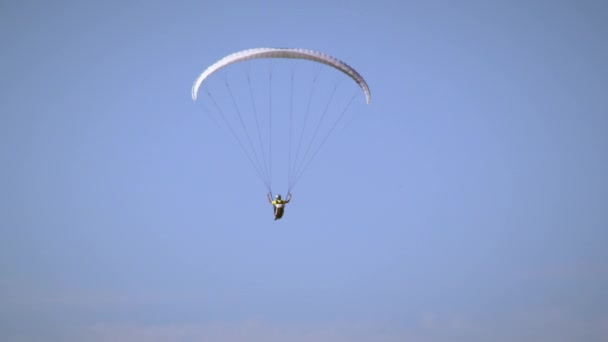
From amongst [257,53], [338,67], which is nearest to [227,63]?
[257,53]

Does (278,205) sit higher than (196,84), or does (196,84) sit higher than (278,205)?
(196,84)

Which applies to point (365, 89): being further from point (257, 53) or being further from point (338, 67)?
point (257, 53)

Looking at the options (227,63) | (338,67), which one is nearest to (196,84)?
(227,63)

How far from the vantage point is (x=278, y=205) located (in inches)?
1986

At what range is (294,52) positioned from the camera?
49250mm

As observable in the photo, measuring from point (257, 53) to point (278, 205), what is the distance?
7225mm

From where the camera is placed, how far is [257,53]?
162 ft

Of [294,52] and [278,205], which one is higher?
[294,52]

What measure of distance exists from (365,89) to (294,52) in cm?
447

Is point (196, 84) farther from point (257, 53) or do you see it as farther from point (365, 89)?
point (365, 89)

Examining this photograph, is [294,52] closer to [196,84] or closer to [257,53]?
[257,53]

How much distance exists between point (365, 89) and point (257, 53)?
5.86 m

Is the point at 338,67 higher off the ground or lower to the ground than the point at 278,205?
higher

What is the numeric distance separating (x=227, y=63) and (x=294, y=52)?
3.23 metres
